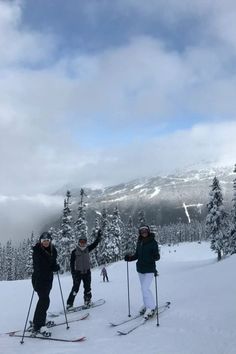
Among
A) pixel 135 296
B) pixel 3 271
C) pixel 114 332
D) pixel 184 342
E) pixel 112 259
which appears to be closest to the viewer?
pixel 184 342

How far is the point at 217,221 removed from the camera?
60844 mm

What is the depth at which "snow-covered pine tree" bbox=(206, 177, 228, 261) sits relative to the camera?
60156 millimetres

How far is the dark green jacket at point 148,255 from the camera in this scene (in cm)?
1177

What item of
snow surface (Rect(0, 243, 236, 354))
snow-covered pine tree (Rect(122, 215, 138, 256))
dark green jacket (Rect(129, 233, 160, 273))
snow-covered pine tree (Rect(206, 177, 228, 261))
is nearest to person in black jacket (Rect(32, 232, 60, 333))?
snow surface (Rect(0, 243, 236, 354))

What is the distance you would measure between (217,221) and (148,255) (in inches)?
2013

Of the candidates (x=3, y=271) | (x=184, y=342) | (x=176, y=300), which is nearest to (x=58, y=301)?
(x=176, y=300)

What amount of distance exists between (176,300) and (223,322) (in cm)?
475

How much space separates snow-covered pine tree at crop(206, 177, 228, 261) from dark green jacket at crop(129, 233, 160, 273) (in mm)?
49858

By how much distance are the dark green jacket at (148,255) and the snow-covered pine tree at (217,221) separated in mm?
49858

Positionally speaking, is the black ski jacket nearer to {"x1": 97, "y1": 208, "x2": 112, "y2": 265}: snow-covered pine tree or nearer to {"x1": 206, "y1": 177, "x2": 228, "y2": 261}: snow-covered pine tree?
{"x1": 206, "y1": 177, "x2": 228, "y2": 261}: snow-covered pine tree

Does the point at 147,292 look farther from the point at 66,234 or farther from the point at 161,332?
the point at 66,234

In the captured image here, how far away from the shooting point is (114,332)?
10.1 meters

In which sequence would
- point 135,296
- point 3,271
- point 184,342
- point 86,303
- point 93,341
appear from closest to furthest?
point 184,342 < point 93,341 < point 86,303 < point 135,296 < point 3,271

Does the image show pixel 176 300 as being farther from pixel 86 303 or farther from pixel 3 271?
pixel 3 271
